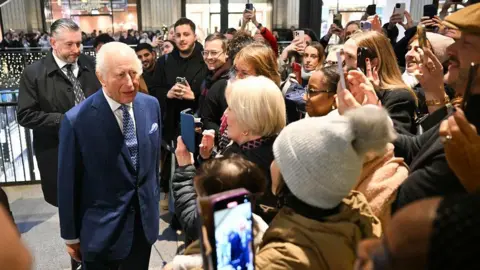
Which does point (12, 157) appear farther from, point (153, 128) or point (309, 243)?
point (309, 243)

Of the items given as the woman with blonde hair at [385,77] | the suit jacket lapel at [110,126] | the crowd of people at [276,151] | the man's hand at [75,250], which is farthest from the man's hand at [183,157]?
the woman with blonde hair at [385,77]

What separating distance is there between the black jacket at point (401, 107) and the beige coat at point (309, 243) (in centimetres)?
126

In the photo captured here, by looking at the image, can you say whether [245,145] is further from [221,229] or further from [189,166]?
[221,229]

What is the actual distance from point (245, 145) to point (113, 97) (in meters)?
0.79

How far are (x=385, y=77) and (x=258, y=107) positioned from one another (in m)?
1.14

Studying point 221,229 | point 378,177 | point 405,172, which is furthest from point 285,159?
point 405,172

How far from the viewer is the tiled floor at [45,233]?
10.9ft

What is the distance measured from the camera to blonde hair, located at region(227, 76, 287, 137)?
181 centimetres

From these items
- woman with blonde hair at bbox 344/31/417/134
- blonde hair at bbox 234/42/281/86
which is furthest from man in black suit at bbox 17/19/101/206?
woman with blonde hair at bbox 344/31/417/134

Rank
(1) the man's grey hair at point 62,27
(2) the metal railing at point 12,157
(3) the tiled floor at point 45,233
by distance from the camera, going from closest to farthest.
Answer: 1. (1) the man's grey hair at point 62,27
2. (3) the tiled floor at point 45,233
3. (2) the metal railing at point 12,157

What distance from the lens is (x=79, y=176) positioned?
2.16 m

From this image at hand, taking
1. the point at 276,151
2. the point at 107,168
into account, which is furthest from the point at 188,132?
the point at 276,151

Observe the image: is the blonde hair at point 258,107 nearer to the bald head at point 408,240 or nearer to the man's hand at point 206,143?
the man's hand at point 206,143

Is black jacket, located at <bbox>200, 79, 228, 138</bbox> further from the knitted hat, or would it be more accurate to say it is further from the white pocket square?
the knitted hat
